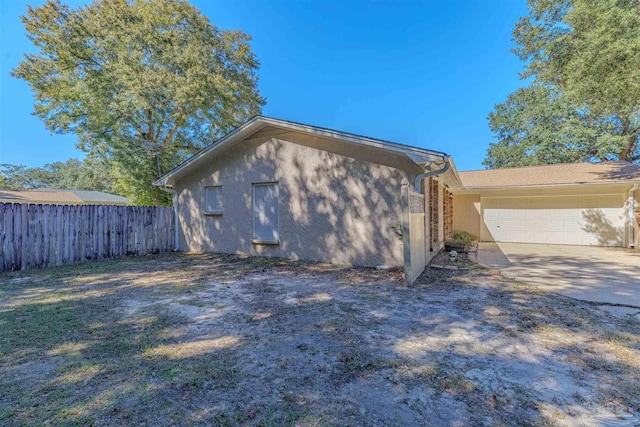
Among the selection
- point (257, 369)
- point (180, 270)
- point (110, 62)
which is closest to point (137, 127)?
point (110, 62)

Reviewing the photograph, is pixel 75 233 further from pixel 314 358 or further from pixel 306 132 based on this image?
pixel 314 358

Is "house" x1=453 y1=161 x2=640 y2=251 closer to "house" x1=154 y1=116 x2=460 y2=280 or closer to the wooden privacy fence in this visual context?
"house" x1=154 y1=116 x2=460 y2=280

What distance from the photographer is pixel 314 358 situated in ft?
8.92

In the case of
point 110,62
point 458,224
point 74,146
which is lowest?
point 458,224

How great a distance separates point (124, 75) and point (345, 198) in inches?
535

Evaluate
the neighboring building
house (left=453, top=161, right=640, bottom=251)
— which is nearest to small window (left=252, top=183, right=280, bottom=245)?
house (left=453, top=161, right=640, bottom=251)

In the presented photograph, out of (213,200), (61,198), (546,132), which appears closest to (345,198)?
(213,200)

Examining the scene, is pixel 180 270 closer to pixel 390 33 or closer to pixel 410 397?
pixel 410 397

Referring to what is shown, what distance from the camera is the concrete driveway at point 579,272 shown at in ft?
15.6

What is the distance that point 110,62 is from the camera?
14.6 meters

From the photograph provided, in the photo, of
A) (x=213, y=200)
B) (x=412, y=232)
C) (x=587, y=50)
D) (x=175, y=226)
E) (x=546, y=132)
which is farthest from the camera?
(x=546, y=132)

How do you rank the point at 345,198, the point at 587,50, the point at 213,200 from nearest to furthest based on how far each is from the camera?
the point at 345,198, the point at 587,50, the point at 213,200

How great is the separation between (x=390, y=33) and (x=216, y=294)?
15.2 meters

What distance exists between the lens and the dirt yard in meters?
1.97
